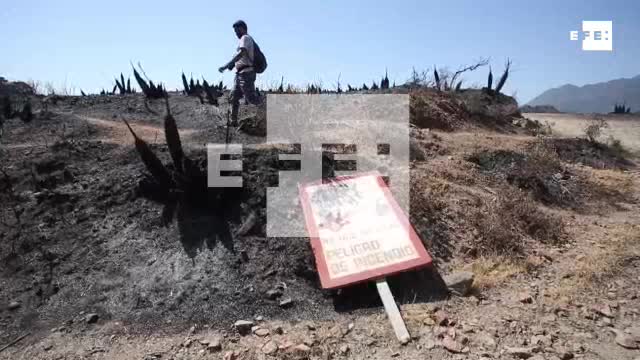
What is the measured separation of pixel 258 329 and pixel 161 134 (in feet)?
14.7

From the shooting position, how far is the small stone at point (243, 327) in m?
3.28

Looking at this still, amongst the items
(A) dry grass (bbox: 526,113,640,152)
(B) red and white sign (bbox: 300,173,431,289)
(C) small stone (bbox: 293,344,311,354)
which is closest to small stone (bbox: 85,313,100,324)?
(C) small stone (bbox: 293,344,311,354)

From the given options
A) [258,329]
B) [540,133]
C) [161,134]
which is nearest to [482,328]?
[258,329]

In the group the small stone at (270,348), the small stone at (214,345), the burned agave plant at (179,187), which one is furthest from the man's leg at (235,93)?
the small stone at (270,348)

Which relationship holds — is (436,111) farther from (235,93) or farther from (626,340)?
(626,340)

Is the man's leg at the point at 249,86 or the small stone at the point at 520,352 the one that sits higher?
the man's leg at the point at 249,86

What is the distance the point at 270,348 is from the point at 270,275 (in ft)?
2.60

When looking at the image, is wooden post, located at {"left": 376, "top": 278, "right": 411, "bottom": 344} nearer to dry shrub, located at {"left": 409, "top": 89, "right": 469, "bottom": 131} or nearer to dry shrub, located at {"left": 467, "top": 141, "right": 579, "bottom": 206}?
dry shrub, located at {"left": 467, "top": 141, "right": 579, "bottom": 206}

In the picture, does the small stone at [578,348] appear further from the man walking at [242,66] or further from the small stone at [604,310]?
the man walking at [242,66]

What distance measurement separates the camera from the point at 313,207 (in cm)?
423

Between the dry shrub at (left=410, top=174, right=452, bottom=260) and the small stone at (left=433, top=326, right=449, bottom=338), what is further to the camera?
the dry shrub at (left=410, top=174, right=452, bottom=260)

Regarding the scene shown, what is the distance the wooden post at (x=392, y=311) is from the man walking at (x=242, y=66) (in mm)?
3819

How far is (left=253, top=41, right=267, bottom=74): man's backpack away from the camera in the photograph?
6383 mm

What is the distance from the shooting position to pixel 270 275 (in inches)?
148
